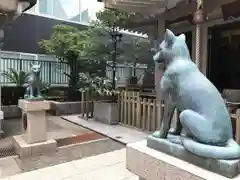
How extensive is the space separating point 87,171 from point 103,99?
3.77 meters

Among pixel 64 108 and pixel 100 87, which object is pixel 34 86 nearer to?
pixel 100 87

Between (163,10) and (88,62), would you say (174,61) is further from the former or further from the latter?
(88,62)

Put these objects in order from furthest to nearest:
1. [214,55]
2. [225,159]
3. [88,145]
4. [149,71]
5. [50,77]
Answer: [149,71]
[50,77]
[214,55]
[88,145]
[225,159]

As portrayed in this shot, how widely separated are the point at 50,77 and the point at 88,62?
6.38ft

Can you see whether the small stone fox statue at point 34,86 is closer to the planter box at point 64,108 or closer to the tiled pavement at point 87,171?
the tiled pavement at point 87,171

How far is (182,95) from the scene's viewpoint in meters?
1.65

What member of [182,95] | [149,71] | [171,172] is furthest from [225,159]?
[149,71]

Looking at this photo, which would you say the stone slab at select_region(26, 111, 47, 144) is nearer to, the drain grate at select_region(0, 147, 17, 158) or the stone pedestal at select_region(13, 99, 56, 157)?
the stone pedestal at select_region(13, 99, 56, 157)

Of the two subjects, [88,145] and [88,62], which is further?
[88,62]

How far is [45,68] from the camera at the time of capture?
9.78 metres

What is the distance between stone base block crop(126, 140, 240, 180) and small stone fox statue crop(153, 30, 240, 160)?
118 mm

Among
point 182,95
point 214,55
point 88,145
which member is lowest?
point 88,145

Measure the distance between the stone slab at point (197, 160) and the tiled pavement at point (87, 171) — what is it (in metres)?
1.53

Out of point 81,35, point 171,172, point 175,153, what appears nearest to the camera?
point 171,172
